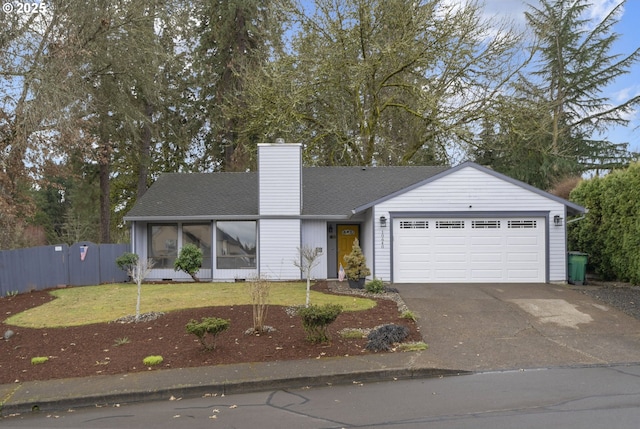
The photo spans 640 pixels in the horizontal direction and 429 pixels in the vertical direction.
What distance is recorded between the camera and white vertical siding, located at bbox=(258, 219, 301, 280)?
1736 cm

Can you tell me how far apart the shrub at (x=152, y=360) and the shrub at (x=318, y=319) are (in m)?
2.29

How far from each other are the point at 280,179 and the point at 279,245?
7.53ft

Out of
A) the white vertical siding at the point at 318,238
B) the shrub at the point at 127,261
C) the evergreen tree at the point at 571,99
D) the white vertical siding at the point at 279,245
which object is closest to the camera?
the white vertical siding at the point at 279,245

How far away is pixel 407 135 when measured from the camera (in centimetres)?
2647

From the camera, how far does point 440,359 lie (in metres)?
7.69

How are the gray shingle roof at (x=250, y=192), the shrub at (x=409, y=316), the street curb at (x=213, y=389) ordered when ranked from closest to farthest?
the street curb at (x=213, y=389)
the shrub at (x=409, y=316)
the gray shingle roof at (x=250, y=192)

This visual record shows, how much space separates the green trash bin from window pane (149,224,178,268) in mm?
13410

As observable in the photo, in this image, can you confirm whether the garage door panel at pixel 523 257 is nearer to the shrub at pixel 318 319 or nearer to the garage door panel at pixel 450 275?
the garage door panel at pixel 450 275

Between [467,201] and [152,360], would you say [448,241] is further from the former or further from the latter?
[152,360]

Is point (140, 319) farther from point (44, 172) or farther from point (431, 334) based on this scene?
point (44, 172)

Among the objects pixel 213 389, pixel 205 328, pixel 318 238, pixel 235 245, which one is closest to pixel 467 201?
pixel 318 238

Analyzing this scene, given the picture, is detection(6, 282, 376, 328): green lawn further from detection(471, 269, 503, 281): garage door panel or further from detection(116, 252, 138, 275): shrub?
detection(471, 269, 503, 281): garage door panel

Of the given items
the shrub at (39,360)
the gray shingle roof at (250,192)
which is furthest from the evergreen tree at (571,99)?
the shrub at (39,360)

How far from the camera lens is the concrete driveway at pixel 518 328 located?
25.5ft
